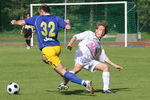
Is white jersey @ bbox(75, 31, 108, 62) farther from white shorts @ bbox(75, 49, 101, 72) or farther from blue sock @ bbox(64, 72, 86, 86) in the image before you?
blue sock @ bbox(64, 72, 86, 86)

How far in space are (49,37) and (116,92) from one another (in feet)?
6.36

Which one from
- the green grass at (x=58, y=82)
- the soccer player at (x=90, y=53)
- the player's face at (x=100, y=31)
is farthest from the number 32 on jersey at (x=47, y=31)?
the green grass at (x=58, y=82)

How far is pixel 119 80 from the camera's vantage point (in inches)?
563

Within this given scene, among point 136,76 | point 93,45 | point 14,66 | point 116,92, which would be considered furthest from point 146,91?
point 14,66

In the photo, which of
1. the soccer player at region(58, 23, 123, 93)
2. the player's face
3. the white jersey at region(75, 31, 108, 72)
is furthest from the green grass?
the player's face

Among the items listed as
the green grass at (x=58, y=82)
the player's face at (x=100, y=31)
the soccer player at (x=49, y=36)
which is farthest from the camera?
the player's face at (x=100, y=31)

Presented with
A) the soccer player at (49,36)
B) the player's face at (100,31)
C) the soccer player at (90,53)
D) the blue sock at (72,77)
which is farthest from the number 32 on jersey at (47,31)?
the player's face at (100,31)

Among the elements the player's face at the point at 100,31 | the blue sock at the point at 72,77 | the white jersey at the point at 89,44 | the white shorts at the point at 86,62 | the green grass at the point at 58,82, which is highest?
the player's face at the point at 100,31

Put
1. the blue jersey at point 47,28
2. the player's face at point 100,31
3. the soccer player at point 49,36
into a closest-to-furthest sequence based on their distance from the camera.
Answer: the soccer player at point 49,36 < the blue jersey at point 47,28 < the player's face at point 100,31

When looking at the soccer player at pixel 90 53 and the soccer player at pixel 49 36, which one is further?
the soccer player at pixel 90 53

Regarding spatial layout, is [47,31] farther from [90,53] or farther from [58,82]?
[58,82]

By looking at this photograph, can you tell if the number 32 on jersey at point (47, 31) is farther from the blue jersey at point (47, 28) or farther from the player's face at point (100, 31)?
the player's face at point (100, 31)

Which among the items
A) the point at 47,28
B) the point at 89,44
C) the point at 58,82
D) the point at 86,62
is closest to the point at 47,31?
the point at 47,28

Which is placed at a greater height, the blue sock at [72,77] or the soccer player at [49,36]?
the soccer player at [49,36]
